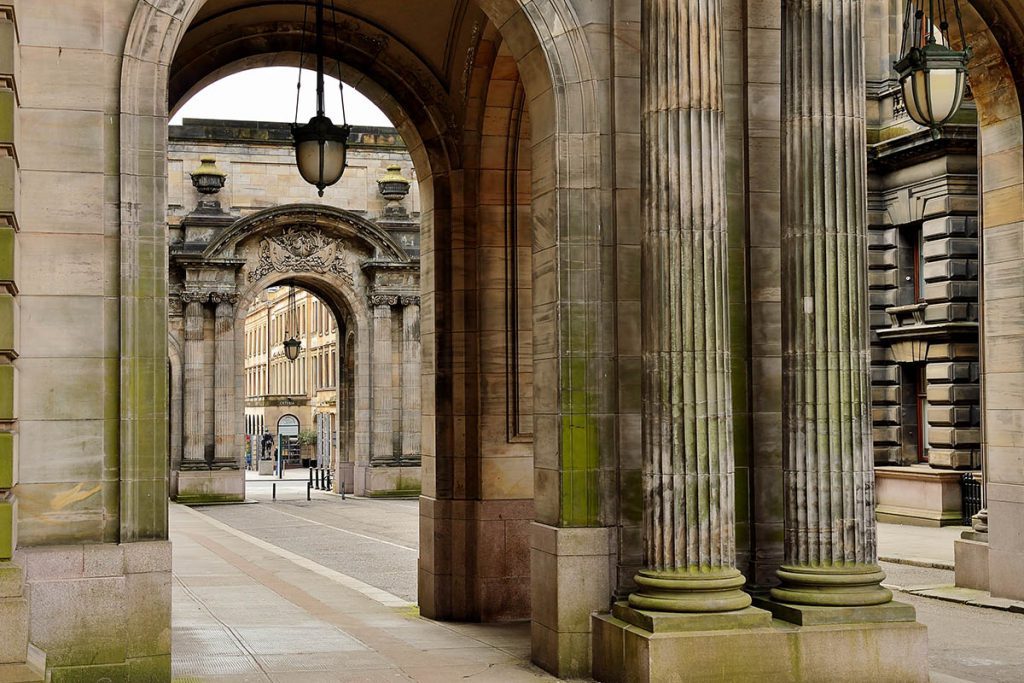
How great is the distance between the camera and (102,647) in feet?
27.5

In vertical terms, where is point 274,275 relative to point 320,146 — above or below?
above

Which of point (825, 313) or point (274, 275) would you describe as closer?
point (825, 313)

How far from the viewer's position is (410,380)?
4069cm

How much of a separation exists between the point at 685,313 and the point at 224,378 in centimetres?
3188

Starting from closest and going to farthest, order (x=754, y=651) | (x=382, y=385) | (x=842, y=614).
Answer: (x=754, y=651), (x=842, y=614), (x=382, y=385)

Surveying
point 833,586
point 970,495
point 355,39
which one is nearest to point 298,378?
point 970,495

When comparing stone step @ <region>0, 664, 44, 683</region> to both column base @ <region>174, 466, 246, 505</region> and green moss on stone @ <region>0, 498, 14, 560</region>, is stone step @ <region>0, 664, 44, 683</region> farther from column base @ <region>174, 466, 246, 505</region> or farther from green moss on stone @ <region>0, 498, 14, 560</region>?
column base @ <region>174, 466, 246, 505</region>

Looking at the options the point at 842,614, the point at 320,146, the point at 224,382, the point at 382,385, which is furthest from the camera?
the point at 382,385

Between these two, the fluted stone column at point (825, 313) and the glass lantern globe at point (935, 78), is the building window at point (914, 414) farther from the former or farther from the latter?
the fluted stone column at point (825, 313)

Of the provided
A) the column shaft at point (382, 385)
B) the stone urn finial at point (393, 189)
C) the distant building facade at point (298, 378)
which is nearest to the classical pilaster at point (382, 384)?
the column shaft at point (382, 385)

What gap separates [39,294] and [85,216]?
60cm

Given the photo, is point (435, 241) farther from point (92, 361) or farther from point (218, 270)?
point (218, 270)

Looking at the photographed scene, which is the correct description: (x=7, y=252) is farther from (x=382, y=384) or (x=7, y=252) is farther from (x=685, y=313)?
(x=382, y=384)

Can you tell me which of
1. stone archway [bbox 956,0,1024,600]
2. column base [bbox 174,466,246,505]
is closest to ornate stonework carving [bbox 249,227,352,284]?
column base [bbox 174,466,246,505]
